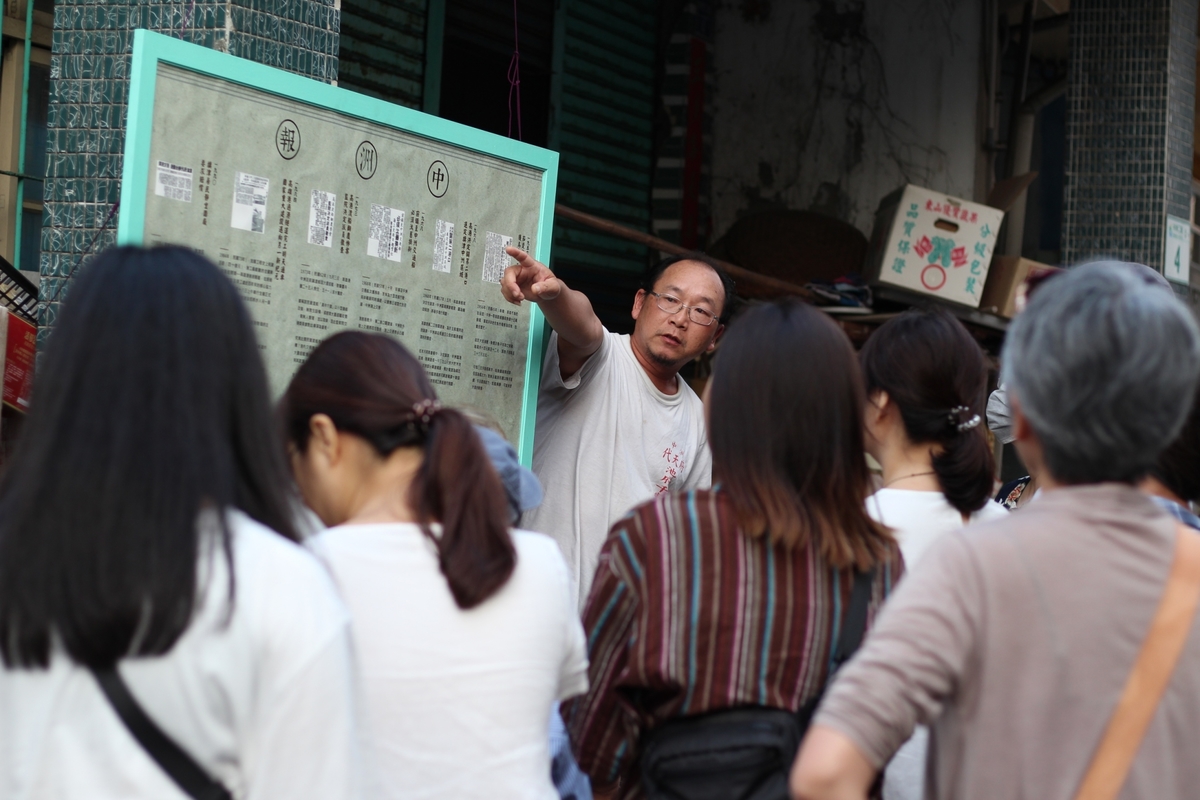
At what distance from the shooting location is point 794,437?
6.68 ft

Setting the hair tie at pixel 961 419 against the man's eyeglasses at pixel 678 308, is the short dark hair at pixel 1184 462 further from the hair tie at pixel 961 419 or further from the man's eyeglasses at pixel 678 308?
the man's eyeglasses at pixel 678 308

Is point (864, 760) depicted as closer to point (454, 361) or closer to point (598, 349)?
point (454, 361)

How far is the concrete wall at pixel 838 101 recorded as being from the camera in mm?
8023

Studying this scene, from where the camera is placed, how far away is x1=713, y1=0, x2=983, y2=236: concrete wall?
8023 mm

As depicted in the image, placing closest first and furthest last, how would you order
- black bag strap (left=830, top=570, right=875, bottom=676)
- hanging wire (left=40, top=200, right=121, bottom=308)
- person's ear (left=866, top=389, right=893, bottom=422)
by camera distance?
black bag strap (left=830, top=570, right=875, bottom=676) → person's ear (left=866, top=389, right=893, bottom=422) → hanging wire (left=40, top=200, right=121, bottom=308)

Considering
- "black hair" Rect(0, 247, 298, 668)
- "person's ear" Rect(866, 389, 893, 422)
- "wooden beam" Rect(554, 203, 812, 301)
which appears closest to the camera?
"black hair" Rect(0, 247, 298, 668)

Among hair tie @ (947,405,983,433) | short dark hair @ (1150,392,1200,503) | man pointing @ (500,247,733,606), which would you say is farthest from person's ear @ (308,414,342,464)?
short dark hair @ (1150,392,1200,503)

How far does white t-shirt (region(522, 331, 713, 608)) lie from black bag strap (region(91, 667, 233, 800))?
2.23 meters

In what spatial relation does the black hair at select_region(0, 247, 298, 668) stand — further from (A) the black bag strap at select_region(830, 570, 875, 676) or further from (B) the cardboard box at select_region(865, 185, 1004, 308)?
(B) the cardboard box at select_region(865, 185, 1004, 308)

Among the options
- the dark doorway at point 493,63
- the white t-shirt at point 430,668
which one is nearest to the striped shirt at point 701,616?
the white t-shirt at point 430,668

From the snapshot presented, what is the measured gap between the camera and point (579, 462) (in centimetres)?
375

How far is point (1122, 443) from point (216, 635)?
1.16 m

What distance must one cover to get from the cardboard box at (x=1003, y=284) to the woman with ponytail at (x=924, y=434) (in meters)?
4.46

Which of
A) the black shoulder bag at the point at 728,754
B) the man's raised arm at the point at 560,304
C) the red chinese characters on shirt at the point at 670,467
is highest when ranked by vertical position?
the man's raised arm at the point at 560,304
